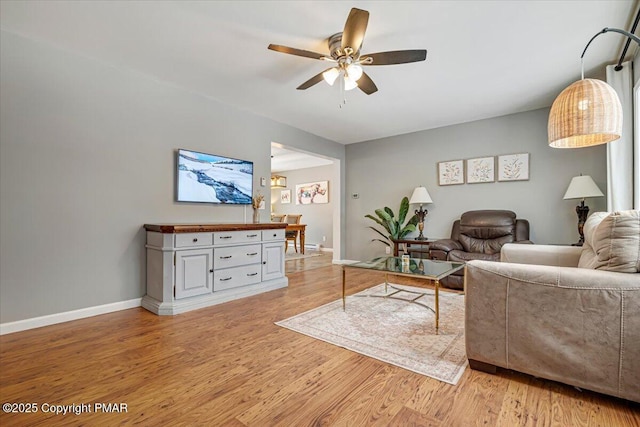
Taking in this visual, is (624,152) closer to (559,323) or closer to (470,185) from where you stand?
(470,185)

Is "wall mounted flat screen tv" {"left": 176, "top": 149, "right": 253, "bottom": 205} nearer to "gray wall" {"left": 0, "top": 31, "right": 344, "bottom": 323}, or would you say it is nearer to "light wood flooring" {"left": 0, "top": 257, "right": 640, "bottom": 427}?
"gray wall" {"left": 0, "top": 31, "right": 344, "bottom": 323}

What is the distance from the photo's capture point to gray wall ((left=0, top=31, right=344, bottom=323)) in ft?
7.85

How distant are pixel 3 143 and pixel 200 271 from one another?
1913 mm

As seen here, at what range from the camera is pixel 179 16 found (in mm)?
2213

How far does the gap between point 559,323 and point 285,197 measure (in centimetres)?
836

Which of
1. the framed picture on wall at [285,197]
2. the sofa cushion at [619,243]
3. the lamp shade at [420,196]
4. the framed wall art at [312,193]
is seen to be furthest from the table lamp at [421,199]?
the framed picture on wall at [285,197]

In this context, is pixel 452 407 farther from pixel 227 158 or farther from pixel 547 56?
pixel 227 158

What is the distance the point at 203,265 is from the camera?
10.1 feet

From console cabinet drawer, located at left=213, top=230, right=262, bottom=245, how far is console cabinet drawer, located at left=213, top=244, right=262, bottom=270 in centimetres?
7

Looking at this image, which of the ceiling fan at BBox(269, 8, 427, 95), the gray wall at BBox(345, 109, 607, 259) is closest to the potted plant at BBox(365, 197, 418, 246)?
the gray wall at BBox(345, 109, 607, 259)

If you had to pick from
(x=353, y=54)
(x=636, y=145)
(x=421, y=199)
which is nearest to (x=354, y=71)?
(x=353, y=54)

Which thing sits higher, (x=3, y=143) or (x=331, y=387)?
(x=3, y=143)

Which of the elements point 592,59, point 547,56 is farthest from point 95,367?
point 592,59

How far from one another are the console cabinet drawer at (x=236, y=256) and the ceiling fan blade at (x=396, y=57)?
239cm
